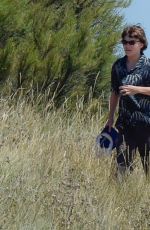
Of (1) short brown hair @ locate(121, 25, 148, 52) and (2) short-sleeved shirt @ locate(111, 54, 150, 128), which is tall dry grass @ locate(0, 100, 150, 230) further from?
(1) short brown hair @ locate(121, 25, 148, 52)

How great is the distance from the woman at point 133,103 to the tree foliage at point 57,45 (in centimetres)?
285

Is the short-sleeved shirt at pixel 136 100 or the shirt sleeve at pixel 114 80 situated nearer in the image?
the short-sleeved shirt at pixel 136 100

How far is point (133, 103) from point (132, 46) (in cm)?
44

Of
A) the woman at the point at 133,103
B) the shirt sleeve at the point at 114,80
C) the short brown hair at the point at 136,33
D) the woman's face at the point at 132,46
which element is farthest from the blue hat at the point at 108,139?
the short brown hair at the point at 136,33

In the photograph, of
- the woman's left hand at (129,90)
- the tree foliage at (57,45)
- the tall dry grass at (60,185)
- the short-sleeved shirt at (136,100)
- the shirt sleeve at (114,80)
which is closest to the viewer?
the tall dry grass at (60,185)

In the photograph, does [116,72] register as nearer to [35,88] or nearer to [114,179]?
[114,179]

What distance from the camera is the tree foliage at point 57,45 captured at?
30.4 ft

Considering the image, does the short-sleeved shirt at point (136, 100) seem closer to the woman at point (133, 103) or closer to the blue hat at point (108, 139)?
the woman at point (133, 103)

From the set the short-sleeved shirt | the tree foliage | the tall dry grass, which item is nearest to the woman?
the short-sleeved shirt

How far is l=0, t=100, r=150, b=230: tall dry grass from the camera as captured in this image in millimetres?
4746

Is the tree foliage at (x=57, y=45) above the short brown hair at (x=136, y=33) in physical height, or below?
below

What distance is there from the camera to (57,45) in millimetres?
9789

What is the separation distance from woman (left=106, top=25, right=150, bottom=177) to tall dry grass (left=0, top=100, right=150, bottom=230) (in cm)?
18

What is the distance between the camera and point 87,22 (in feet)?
33.2
